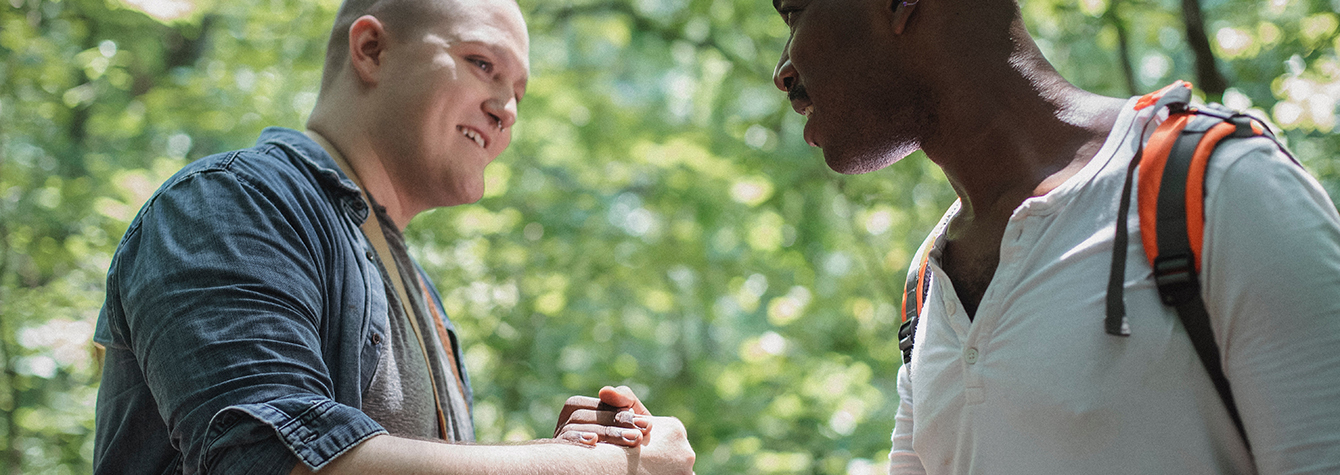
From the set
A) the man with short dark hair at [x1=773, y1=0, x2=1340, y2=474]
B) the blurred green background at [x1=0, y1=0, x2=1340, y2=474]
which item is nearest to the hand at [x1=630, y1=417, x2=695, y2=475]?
the man with short dark hair at [x1=773, y1=0, x2=1340, y2=474]

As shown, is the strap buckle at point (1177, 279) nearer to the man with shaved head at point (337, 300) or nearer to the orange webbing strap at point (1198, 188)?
the orange webbing strap at point (1198, 188)

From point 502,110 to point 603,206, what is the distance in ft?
13.2

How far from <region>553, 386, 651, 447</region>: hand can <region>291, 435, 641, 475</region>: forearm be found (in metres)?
0.05

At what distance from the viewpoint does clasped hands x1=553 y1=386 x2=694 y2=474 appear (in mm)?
1907

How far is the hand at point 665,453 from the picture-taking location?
1914 mm

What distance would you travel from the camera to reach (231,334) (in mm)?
1578

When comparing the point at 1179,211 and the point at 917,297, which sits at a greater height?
the point at 1179,211

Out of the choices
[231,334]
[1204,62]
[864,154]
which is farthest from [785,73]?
[1204,62]

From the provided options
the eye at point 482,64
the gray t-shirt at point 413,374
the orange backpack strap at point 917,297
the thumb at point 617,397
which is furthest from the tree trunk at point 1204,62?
the gray t-shirt at point 413,374

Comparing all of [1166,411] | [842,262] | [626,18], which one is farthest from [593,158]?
[1166,411]

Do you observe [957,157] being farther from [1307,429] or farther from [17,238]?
[17,238]

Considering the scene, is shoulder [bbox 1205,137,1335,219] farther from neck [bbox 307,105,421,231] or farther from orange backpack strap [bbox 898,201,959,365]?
neck [bbox 307,105,421,231]

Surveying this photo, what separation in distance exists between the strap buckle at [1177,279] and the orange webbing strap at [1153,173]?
0.02 meters

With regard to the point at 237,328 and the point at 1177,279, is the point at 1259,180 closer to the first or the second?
the point at 1177,279
